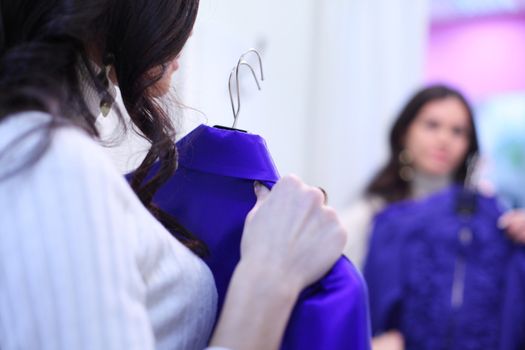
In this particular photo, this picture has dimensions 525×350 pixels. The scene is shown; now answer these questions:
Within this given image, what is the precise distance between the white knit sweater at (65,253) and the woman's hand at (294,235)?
0.47 ft

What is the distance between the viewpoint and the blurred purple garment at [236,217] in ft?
1.91

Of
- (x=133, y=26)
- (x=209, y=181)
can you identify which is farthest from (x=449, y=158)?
(x=133, y=26)

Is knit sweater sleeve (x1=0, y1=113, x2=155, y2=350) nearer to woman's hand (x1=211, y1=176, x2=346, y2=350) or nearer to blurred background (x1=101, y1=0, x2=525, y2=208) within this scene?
→ woman's hand (x1=211, y1=176, x2=346, y2=350)

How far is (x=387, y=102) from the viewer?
230 cm

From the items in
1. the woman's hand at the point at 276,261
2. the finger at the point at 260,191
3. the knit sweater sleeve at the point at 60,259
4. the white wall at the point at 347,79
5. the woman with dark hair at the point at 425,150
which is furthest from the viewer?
the white wall at the point at 347,79

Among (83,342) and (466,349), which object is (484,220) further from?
(83,342)

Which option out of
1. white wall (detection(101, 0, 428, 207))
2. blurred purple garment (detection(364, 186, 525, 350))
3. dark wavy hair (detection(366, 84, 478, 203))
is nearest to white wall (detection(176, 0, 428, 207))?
white wall (detection(101, 0, 428, 207))

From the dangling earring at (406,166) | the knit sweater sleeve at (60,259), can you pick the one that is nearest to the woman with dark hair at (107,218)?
the knit sweater sleeve at (60,259)

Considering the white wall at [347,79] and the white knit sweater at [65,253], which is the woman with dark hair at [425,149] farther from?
the white knit sweater at [65,253]

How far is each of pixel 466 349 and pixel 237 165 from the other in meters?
0.97

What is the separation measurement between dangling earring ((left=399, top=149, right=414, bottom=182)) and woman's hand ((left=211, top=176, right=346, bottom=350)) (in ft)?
4.72

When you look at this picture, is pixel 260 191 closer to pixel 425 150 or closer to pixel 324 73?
pixel 425 150

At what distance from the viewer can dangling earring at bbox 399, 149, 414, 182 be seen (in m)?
2.00

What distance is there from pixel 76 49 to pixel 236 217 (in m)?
0.24
